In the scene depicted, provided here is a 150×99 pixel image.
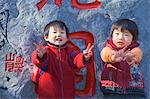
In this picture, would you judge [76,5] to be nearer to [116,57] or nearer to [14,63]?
[116,57]

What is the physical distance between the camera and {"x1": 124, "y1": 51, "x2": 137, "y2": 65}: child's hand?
3.27 m

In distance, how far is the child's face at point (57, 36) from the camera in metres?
3.25

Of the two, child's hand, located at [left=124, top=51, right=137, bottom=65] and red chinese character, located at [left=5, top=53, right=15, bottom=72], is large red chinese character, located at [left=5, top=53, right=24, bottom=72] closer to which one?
red chinese character, located at [left=5, top=53, right=15, bottom=72]

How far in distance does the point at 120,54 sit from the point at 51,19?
1.52 ft

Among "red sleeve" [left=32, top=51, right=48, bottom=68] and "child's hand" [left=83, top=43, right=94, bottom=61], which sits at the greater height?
"child's hand" [left=83, top=43, right=94, bottom=61]

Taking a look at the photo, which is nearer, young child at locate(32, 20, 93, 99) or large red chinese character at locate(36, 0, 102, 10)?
young child at locate(32, 20, 93, 99)

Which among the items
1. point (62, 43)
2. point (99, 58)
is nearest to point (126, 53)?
point (99, 58)

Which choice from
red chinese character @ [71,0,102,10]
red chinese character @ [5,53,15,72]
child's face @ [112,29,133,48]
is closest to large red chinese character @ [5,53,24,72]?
red chinese character @ [5,53,15,72]

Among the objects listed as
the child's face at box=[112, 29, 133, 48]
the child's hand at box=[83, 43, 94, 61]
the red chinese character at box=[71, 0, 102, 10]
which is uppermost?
the red chinese character at box=[71, 0, 102, 10]

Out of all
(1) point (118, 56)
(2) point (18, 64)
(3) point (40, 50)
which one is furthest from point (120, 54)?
(2) point (18, 64)

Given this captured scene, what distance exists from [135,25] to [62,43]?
0.45m

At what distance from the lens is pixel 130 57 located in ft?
10.7

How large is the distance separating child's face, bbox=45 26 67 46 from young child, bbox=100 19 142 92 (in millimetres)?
246

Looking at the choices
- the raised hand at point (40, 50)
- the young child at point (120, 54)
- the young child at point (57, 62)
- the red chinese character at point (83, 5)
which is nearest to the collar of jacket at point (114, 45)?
the young child at point (120, 54)
